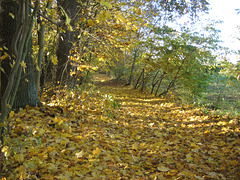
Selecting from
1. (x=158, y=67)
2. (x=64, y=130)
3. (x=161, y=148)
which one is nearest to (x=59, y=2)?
(x=64, y=130)

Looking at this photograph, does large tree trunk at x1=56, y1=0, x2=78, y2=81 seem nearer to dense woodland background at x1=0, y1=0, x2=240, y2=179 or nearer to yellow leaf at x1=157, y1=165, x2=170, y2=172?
dense woodland background at x1=0, y1=0, x2=240, y2=179

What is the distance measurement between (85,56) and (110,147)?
4.21m

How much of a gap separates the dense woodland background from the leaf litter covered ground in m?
0.05

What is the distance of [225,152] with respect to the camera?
2.78 metres

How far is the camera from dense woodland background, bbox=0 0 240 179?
1.72 metres

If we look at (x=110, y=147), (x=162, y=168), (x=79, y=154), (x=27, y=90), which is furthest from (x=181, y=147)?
(x=27, y=90)

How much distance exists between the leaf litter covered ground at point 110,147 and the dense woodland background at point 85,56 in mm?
48

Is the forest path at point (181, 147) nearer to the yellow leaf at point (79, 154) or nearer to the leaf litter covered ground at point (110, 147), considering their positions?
the leaf litter covered ground at point (110, 147)

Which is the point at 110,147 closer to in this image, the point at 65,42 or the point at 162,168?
the point at 162,168

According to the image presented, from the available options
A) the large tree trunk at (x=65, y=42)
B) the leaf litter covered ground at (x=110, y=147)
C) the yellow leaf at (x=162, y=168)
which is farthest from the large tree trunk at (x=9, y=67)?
the yellow leaf at (x=162, y=168)

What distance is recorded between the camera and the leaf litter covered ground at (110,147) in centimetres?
190

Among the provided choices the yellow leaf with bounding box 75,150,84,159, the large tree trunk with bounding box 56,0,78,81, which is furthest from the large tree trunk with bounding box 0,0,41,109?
the large tree trunk with bounding box 56,0,78,81

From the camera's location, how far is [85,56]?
20.6 ft

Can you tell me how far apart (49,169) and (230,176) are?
6.86 ft
